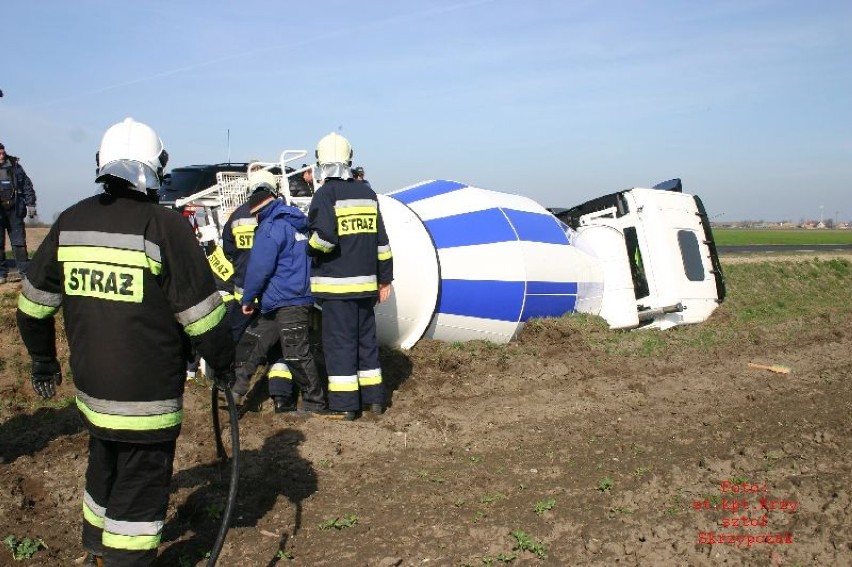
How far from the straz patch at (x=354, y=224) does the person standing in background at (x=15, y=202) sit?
505 cm

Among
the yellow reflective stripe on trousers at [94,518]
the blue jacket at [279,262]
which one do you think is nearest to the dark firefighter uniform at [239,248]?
the blue jacket at [279,262]

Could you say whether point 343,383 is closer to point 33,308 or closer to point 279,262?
point 279,262

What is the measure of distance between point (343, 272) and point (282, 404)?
1306mm

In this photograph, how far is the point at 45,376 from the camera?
12.8ft

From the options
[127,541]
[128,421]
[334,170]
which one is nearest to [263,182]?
[334,170]

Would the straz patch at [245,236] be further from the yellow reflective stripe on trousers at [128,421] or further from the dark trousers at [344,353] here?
the yellow reflective stripe on trousers at [128,421]

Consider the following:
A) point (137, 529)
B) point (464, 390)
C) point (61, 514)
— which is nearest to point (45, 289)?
point (137, 529)

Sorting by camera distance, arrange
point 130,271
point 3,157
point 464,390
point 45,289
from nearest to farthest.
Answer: point 130,271 < point 45,289 < point 464,390 < point 3,157

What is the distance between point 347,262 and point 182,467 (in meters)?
2.08

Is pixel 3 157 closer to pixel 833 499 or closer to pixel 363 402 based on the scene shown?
pixel 363 402

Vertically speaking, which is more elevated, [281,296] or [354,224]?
[354,224]

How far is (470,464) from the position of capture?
5410mm

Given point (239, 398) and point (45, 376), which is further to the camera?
point (239, 398)

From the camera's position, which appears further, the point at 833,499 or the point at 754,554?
the point at 833,499
